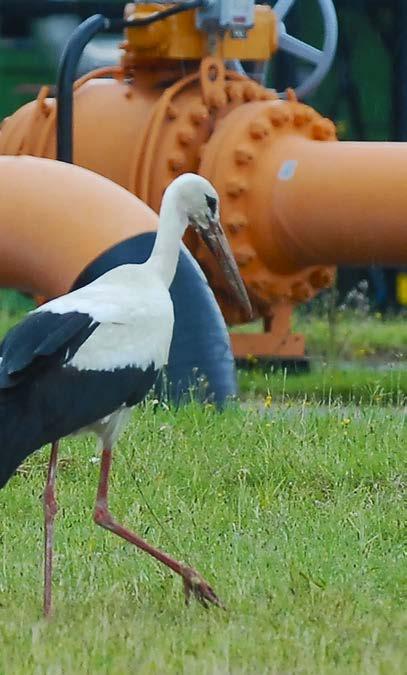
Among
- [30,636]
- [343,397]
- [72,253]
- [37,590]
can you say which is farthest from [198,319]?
[30,636]

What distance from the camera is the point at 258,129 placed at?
8.81 meters

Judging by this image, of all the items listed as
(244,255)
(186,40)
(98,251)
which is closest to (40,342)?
(98,251)

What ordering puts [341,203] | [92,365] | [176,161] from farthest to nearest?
[176,161], [341,203], [92,365]

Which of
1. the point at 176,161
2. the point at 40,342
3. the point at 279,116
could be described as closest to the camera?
the point at 40,342

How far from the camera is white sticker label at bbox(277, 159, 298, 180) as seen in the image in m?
8.72

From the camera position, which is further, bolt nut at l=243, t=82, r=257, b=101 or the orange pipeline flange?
bolt nut at l=243, t=82, r=257, b=101

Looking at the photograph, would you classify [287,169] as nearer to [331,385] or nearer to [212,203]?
[331,385]

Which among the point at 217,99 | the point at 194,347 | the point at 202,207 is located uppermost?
the point at 202,207

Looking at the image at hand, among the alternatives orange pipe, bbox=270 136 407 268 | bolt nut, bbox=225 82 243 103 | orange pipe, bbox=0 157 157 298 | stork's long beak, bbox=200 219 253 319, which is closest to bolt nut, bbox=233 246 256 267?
orange pipe, bbox=270 136 407 268

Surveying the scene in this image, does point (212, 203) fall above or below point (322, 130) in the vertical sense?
above

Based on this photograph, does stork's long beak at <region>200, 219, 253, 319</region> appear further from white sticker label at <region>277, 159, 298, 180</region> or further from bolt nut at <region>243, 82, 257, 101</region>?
bolt nut at <region>243, 82, 257, 101</region>

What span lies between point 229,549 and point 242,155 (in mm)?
3771

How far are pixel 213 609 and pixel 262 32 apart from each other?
5.06 m

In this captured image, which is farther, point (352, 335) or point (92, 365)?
point (352, 335)
